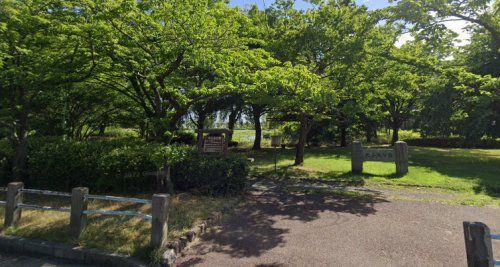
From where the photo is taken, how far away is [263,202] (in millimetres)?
8070

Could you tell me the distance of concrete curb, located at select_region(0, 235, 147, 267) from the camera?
4715 millimetres

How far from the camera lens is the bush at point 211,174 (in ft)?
26.6

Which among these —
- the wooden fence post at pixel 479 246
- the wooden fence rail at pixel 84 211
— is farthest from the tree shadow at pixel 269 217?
the wooden fence post at pixel 479 246

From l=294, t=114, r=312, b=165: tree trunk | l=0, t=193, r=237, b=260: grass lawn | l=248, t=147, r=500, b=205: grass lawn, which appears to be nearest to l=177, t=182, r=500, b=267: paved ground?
l=0, t=193, r=237, b=260: grass lawn

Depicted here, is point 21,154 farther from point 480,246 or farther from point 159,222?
point 480,246

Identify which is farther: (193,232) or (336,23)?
(336,23)

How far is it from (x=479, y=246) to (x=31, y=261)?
6009mm

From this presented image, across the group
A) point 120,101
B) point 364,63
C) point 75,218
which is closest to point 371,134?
point 364,63

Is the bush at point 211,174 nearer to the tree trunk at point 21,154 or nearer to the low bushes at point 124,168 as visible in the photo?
the low bushes at point 124,168

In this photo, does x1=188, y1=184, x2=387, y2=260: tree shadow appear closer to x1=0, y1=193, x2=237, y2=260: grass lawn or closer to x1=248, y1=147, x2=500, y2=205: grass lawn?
x1=0, y1=193, x2=237, y2=260: grass lawn

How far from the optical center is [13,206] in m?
5.90

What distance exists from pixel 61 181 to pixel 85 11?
4197 millimetres

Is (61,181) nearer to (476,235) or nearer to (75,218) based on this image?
(75,218)

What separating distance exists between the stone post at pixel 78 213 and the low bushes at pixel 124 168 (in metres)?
2.28
